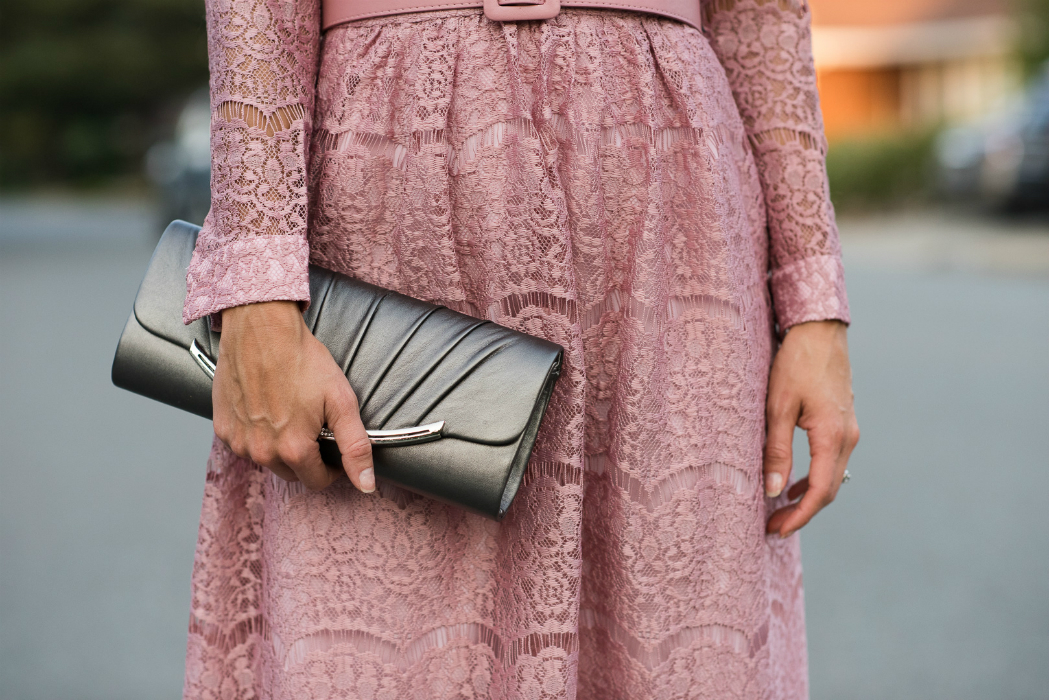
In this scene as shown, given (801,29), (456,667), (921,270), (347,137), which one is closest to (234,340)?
(347,137)

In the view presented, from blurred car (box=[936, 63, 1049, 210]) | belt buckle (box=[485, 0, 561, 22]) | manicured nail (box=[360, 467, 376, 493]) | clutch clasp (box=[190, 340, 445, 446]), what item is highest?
blurred car (box=[936, 63, 1049, 210])

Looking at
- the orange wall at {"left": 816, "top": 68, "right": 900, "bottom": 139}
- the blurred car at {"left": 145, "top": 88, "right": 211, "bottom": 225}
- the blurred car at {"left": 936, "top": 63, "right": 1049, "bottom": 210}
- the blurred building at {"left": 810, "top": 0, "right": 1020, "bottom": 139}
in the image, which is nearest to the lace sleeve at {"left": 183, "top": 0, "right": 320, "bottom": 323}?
the blurred car at {"left": 145, "top": 88, "right": 211, "bottom": 225}

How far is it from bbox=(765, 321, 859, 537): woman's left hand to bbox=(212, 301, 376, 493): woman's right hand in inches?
18.7

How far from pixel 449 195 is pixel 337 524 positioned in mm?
346

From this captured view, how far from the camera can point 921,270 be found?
29.5 ft

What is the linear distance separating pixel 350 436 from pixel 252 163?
276mm

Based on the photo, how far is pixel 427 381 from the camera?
936 millimetres

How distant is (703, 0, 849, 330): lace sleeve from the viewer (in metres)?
1.14

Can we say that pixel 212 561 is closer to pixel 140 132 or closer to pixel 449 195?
pixel 449 195

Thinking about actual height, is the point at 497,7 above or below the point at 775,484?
above

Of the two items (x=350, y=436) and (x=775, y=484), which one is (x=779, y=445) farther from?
(x=350, y=436)

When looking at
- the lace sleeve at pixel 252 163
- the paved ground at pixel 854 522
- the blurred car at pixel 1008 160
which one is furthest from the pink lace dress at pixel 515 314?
the blurred car at pixel 1008 160

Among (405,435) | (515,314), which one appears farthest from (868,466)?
(405,435)

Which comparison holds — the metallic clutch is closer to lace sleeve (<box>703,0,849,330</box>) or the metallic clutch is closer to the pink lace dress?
the pink lace dress
